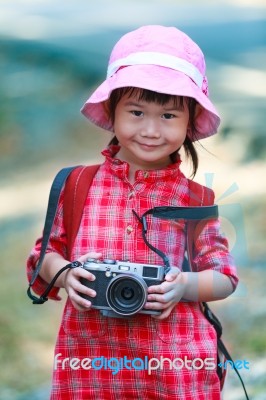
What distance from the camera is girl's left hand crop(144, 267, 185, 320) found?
1166 millimetres

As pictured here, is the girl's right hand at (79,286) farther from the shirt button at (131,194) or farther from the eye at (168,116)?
the eye at (168,116)

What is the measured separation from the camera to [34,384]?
5.41 feet

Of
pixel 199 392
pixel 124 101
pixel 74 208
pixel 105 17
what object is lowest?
pixel 199 392

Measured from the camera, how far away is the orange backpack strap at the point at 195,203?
4.10ft

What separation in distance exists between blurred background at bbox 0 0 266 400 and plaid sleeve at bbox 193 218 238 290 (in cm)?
39

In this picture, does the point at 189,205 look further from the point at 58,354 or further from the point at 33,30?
the point at 33,30

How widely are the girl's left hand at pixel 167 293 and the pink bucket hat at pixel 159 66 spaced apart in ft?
0.79

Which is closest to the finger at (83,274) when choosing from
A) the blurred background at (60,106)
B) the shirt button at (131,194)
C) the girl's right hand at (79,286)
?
the girl's right hand at (79,286)

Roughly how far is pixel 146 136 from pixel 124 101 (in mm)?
62

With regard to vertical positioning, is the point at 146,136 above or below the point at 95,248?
above

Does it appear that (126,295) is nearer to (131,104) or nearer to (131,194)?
(131,194)

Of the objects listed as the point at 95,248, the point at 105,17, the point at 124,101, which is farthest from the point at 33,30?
the point at 95,248

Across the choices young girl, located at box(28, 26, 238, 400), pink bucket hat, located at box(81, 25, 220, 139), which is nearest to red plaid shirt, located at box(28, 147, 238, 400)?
young girl, located at box(28, 26, 238, 400)

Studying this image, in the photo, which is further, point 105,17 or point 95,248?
point 105,17
